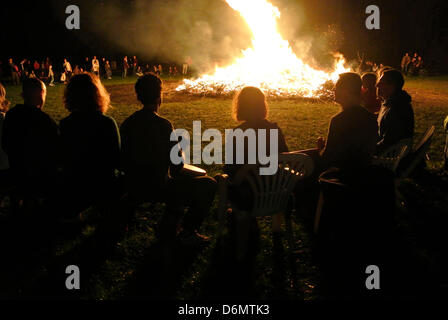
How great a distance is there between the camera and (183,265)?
3.57m

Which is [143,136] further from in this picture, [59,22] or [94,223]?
[59,22]

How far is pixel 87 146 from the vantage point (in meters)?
3.38

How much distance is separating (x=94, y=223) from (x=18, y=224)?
94cm

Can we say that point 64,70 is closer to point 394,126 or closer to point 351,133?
point 394,126

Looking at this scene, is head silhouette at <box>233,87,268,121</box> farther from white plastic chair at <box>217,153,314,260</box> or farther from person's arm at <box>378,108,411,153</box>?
person's arm at <box>378,108,411,153</box>

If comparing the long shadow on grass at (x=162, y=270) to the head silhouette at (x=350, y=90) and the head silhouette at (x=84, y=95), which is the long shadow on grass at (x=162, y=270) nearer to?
the head silhouette at (x=84, y=95)

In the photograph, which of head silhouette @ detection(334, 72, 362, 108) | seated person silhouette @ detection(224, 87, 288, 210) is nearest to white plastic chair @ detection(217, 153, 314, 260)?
seated person silhouette @ detection(224, 87, 288, 210)

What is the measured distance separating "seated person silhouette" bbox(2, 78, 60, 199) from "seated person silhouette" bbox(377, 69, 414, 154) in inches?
180

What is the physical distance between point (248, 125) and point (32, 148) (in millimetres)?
2453

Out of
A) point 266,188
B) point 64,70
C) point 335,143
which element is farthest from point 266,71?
point 266,188

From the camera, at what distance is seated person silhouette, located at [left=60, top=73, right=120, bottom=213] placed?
3.38 metres

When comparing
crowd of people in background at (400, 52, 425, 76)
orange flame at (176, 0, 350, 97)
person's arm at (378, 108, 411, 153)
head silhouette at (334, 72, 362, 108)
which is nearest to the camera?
head silhouette at (334, 72, 362, 108)

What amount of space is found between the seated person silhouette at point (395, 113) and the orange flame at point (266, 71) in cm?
1119
